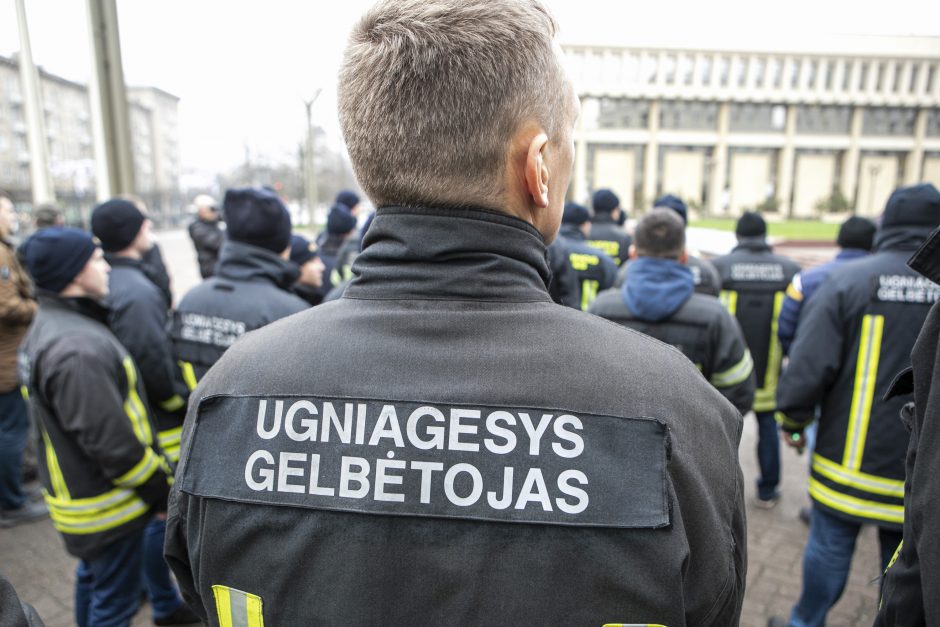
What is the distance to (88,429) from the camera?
2662mm

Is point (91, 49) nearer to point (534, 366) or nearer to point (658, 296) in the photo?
point (658, 296)

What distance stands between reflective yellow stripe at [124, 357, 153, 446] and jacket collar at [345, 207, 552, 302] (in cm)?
216

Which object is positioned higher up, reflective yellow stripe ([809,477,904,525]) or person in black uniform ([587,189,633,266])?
person in black uniform ([587,189,633,266])

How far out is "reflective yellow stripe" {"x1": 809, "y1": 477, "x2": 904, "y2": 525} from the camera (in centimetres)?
289

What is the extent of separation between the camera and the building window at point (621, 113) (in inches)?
2601

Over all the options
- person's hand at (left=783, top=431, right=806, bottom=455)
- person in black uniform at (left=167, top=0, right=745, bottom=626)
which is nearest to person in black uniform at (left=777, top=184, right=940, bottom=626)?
person's hand at (left=783, top=431, right=806, bottom=455)

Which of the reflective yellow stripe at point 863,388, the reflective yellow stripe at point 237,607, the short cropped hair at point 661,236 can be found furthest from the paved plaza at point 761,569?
the reflective yellow stripe at point 237,607

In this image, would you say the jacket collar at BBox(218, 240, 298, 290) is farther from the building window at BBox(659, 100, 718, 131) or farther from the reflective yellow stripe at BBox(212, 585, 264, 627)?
the building window at BBox(659, 100, 718, 131)

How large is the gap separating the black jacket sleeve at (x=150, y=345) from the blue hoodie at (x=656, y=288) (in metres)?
2.47

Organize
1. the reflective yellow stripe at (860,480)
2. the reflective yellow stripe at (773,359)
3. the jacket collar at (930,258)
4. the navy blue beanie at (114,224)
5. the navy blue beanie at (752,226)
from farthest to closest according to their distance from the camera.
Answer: the navy blue beanie at (752,226) < the reflective yellow stripe at (773,359) < the navy blue beanie at (114,224) < the reflective yellow stripe at (860,480) < the jacket collar at (930,258)

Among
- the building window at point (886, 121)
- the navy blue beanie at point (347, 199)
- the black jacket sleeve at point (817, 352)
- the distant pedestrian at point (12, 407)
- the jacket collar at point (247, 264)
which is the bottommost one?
the distant pedestrian at point (12, 407)

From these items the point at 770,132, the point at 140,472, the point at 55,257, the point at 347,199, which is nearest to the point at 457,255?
the point at 140,472

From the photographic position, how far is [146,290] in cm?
366

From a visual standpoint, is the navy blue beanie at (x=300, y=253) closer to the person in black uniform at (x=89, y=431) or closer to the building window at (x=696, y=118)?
the person in black uniform at (x=89, y=431)
